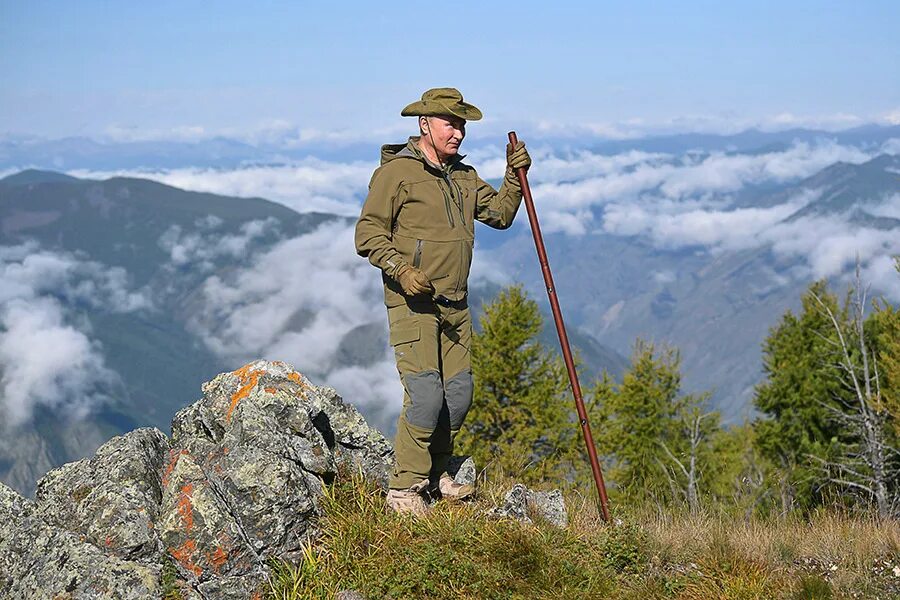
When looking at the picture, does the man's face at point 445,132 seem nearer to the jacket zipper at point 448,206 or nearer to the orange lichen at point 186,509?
the jacket zipper at point 448,206

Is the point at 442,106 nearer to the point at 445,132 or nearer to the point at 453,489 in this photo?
the point at 445,132

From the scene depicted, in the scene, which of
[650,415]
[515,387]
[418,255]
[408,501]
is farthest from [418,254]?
[650,415]

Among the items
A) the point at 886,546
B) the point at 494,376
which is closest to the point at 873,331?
the point at 494,376

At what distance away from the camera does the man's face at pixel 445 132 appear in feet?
24.0

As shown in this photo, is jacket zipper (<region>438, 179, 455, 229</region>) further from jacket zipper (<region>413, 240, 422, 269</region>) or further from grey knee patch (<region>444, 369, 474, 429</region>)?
grey knee patch (<region>444, 369, 474, 429</region>)

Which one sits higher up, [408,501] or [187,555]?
[408,501]

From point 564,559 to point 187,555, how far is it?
286 centimetres

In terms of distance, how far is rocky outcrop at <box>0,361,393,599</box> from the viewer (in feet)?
21.2

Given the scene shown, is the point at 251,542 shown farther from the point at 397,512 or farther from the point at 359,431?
the point at 359,431

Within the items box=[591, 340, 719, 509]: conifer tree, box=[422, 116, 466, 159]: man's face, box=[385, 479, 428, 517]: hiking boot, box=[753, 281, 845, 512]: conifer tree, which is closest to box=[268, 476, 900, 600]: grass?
box=[385, 479, 428, 517]: hiking boot

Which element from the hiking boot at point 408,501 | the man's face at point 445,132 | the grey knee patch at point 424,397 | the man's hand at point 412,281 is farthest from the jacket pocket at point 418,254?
the hiking boot at point 408,501

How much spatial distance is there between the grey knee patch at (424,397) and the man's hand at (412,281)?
79 centimetres

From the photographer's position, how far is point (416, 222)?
24.2 ft

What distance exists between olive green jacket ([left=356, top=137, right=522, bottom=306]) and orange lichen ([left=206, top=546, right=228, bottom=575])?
245cm
